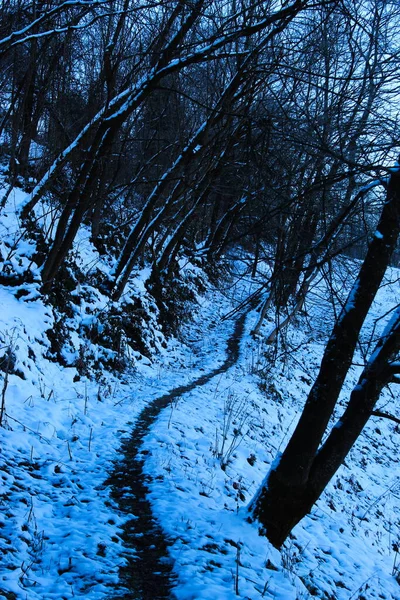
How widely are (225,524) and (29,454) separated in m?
2.31

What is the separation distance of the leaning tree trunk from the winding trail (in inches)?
46.4

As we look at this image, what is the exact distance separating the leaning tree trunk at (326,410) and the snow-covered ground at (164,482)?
34 centimetres

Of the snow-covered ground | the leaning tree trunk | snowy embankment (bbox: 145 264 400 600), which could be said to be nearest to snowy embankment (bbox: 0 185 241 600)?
the snow-covered ground

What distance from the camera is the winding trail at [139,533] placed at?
10.5 ft

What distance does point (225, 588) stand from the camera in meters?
3.32

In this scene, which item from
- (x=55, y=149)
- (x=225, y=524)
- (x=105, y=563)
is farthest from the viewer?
(x=55, y=149)

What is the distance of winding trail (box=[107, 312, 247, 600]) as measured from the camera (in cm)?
319

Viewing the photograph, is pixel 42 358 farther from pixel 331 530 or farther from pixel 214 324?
pixel 214 324

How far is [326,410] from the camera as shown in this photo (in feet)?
13.7

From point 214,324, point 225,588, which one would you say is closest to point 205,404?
point 225,588

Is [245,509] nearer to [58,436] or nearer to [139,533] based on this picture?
[139,533]

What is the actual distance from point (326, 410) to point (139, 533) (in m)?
2.11

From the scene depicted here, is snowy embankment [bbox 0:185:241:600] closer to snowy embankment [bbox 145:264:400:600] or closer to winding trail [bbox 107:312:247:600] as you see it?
winding trail [bbox 107:312:247:600]

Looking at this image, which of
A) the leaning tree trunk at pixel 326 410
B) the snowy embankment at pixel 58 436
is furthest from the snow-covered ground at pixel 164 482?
the leaning tree trunk at pixel 326 410
